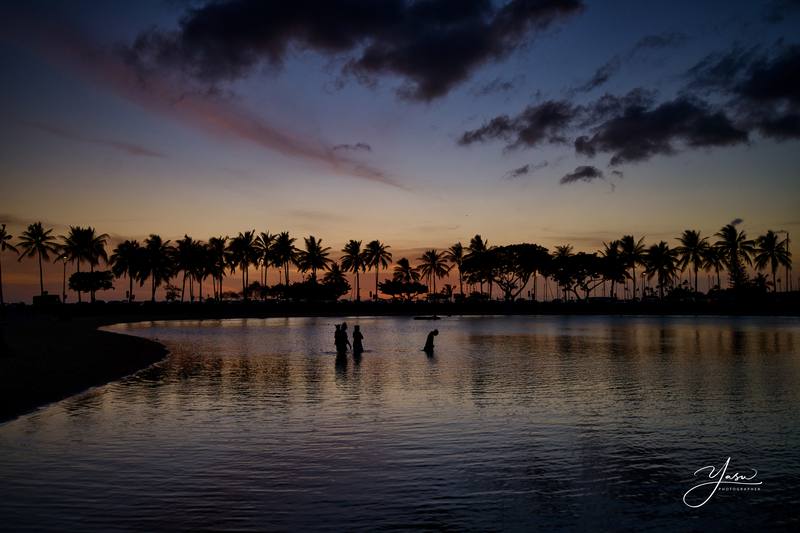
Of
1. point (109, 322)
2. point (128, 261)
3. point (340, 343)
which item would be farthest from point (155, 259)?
point (340, 343)

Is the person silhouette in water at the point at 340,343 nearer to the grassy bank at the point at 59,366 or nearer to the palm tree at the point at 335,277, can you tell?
the grassy bank at the point at 59,366

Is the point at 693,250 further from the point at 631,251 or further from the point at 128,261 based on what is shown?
the point at 128,261

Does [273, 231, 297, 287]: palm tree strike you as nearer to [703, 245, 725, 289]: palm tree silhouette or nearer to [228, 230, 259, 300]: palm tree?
[228, 230, 259, 300]: palm tree

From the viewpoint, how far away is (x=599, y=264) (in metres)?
166

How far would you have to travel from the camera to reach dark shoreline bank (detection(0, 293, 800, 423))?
24.7m

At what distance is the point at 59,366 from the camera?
2966 cm

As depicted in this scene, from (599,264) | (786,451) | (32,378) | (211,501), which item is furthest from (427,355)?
(599,264)

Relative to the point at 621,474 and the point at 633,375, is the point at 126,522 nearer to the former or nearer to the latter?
the point at 621,474

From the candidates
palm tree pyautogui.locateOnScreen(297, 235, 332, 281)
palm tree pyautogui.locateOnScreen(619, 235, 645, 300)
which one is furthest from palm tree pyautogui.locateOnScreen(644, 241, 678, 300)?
palm tree pyautogui.locateOnScreen(297, 235, 332, 281)

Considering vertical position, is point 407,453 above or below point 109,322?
below

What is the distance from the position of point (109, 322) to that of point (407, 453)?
293ft

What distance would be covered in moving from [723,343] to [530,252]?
116097 millimetres

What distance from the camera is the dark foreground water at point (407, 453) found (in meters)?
9.94

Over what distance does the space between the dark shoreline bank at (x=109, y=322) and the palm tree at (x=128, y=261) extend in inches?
445
